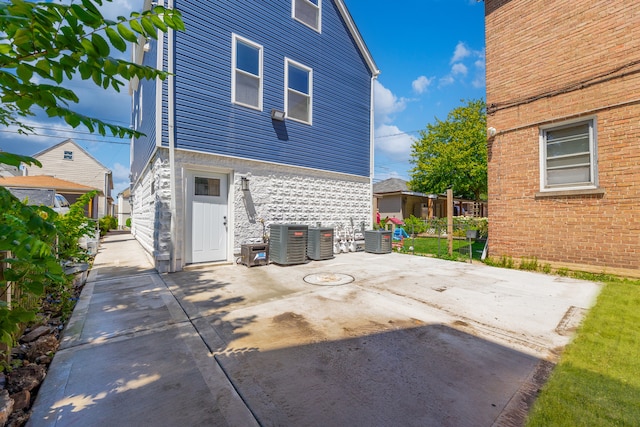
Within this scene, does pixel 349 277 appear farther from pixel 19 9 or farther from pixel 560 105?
pixel 560 105

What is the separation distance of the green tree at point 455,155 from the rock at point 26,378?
21.8 m

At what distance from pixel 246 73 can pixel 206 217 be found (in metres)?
3.82

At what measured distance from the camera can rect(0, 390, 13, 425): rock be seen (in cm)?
163

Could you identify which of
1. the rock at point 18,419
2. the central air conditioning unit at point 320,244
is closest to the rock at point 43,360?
the rock at point 18,419

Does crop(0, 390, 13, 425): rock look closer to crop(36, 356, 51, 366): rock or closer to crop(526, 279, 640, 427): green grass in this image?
crop(36, 356, 51, 366): rock

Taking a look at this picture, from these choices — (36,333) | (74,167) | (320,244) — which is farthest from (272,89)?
(74,167)

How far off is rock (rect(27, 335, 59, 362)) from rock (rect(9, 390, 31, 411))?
74 cm

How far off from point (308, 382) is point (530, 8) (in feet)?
28.9

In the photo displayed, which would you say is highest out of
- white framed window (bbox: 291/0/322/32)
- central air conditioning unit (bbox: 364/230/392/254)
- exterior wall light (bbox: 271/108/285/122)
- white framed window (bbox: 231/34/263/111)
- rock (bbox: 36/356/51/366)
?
white framed window (bbox: 291/0/322/32)

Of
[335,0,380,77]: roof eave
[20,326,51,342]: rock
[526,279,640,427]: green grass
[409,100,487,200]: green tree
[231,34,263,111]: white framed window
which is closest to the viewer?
[526,279,640,427]: green grass

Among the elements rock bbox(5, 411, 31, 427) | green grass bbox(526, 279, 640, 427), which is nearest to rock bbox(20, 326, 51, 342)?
rock bbox(5, 411, 31, 427)

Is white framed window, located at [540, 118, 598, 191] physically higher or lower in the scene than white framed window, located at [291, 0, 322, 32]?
lower

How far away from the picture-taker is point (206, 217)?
6609 mm

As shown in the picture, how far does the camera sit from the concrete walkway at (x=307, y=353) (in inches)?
71.9
